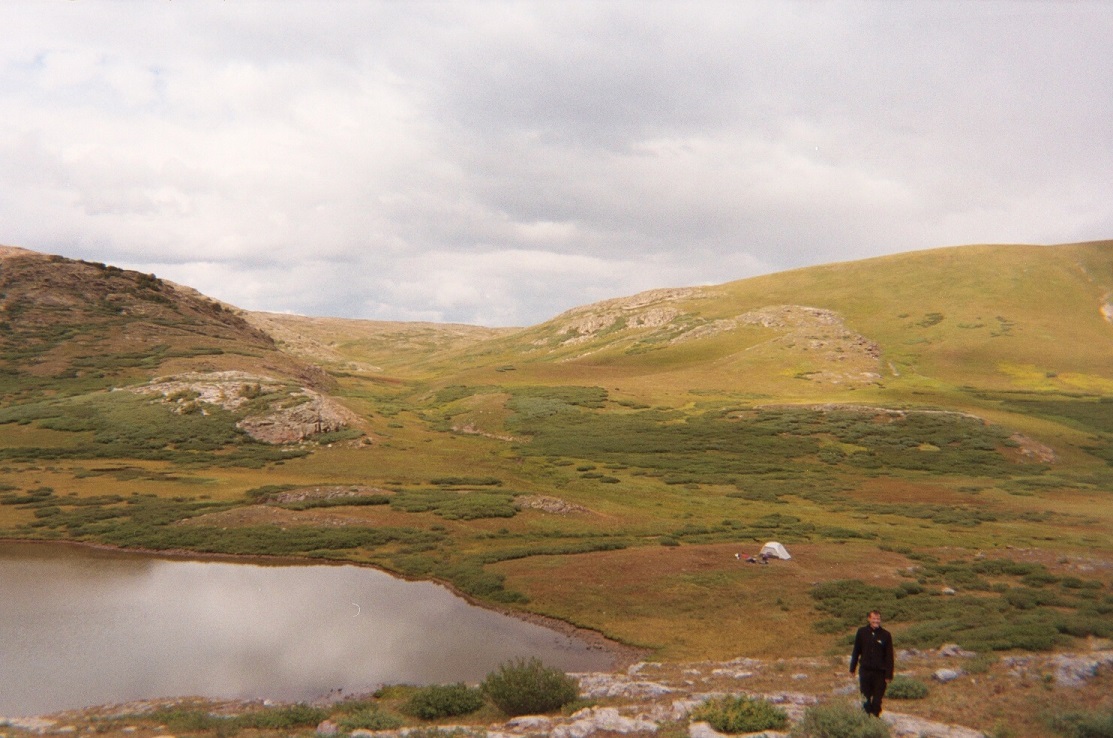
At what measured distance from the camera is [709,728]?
14.9 metres

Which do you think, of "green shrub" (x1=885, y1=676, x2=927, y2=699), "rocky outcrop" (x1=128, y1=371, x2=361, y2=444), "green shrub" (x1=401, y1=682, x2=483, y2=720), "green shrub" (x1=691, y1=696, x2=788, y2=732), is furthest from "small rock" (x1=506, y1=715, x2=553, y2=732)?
"rocky outcrop" (x1=128, y1=371, x2=361, y2=444)

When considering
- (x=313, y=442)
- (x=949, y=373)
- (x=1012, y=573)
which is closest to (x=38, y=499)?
(x=313, y=442)

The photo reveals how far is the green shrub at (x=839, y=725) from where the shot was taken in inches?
502

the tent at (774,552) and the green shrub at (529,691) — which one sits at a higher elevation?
the green shrub at (529,691)

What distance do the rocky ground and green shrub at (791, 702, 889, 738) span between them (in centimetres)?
86

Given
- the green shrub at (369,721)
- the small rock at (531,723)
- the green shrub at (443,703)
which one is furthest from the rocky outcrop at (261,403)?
the small rock at (531,723)

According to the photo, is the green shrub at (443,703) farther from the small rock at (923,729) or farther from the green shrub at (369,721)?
the small rock at (923,729)

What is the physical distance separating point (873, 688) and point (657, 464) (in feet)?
198

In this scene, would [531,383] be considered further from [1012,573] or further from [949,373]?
[1012,573]

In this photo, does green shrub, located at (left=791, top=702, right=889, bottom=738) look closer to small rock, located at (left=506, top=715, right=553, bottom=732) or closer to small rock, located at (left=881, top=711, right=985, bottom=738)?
small rock, located at (left=881, top=711, right=985, bottom=738)

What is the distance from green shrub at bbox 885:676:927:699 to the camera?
56.9 ft

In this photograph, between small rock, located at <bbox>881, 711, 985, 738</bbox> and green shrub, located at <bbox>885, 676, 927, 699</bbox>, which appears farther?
green shrub, located at <bbox>885, 676, 927, 699</bbox>

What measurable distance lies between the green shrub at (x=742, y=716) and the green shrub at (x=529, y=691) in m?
4.26

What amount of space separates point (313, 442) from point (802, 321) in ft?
418
